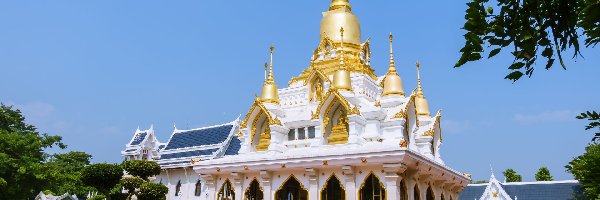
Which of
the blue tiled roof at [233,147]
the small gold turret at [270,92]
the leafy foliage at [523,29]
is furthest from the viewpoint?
the blue tiled roof at [233,147]

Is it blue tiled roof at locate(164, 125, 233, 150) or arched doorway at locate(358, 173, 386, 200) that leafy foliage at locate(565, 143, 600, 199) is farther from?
blue tiled roof at locate(164, 125, 233, 150)

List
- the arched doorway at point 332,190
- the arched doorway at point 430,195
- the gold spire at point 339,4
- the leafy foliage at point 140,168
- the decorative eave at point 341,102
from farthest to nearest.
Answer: the gold spire at point 339,4 → the arched doorway at point 430,195 → the leafy foliage at point 140,168 → the decorative eave at point 341,102 → the arched doorway at point 332,190

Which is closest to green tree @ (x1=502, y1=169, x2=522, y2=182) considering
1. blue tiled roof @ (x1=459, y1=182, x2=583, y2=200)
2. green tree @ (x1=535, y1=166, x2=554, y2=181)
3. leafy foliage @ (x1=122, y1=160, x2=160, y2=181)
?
green tree @ (x1=535, y1=166, x2=554, y2=181)

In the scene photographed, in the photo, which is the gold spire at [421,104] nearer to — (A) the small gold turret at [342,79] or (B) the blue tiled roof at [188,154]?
(A) the small gold turret at [342,79]

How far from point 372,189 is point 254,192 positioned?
5270mm

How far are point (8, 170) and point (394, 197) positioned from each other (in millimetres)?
20249

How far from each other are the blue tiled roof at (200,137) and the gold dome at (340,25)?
40.8 ft

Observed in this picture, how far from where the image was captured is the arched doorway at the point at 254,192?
21506mm

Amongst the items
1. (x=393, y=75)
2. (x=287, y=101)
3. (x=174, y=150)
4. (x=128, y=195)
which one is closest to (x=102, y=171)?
(x=128, y=195)

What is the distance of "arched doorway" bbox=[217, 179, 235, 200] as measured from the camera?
72.6 ft

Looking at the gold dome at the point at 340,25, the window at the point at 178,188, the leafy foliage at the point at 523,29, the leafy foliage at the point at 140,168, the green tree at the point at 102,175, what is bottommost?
the leafy foliage at the point at 523,29

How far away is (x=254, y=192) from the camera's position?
21.7 meters

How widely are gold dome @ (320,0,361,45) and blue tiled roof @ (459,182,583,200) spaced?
13.2m

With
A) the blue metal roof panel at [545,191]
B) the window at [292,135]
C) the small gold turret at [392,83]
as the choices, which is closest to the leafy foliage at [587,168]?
the blue metal roof panel at [545,191]
